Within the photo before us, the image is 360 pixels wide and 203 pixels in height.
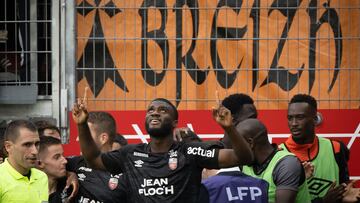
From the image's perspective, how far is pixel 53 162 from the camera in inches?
378

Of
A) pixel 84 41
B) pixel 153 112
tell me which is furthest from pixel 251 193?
pixel 84 41

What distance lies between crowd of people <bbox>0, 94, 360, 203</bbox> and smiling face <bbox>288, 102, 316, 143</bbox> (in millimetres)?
327

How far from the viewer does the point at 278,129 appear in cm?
1205

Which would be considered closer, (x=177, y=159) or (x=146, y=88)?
(x=177, y=159)

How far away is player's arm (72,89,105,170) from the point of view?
858 centimetres

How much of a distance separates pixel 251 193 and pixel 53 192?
2.03 metres

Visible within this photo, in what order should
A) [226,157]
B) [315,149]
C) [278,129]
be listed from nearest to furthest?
[226,157], [315,149], [278,129]

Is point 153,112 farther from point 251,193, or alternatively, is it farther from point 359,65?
point 359,65

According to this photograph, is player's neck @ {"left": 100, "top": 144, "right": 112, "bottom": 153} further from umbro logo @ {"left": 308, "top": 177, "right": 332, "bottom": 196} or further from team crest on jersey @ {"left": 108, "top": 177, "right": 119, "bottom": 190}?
umbro logo @ {"left": 308, "top": 177, "right": 332, "bottom": 196}

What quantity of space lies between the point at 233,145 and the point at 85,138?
4.17 ft

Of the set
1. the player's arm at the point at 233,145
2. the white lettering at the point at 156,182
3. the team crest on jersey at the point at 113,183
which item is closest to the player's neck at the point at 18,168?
the team crest on jersey at the point at 113,183

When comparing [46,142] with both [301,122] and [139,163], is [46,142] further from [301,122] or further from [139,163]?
[301,122]

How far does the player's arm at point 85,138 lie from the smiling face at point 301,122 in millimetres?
2154

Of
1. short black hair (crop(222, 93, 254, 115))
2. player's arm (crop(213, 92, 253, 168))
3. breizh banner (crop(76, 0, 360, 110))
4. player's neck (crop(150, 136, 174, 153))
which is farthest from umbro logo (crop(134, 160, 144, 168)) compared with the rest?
breizh banner (crop(76, 0, 360, 110))
